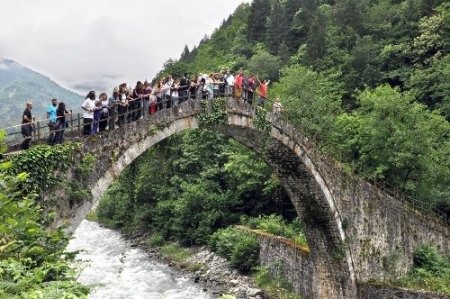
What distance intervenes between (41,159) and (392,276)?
582 inches

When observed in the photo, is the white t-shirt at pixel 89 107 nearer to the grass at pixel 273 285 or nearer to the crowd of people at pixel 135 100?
the crowd of people at pixel 135 100

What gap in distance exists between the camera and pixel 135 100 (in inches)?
447

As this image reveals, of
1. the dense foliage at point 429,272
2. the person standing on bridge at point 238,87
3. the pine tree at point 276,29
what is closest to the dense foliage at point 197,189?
the dense foliage at point 429,272

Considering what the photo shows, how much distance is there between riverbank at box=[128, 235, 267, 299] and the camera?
21.0 metres

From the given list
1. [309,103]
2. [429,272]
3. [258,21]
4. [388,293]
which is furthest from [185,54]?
[388,293]

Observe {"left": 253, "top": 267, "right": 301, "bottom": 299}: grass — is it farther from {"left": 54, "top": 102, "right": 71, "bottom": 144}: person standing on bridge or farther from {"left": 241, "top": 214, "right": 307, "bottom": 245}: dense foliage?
{"left": 54, "top": 102, "right": 71, "bottom": 144}: person standing on bridge

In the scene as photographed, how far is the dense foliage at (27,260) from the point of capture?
4.77m

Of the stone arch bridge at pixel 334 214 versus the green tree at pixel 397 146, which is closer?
the stone arch bridge at pixel 334 214

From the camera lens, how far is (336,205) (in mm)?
17344

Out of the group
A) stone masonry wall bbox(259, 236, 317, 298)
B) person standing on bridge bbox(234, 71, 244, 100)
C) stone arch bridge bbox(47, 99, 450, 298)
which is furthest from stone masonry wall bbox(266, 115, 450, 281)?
person standing on bridge bbox(234, 71, 244, 100)

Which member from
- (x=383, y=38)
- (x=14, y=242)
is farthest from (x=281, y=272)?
(x=383, y=38)

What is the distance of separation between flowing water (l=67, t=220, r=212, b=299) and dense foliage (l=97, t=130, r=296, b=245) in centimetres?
352

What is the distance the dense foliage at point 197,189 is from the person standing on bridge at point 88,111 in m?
15.4

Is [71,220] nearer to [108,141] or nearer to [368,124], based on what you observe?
[108,141]
